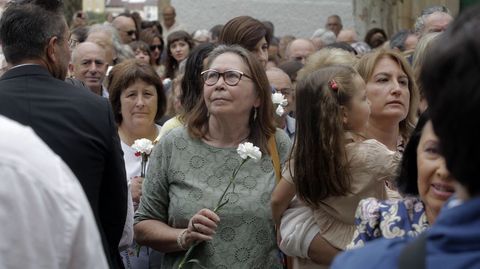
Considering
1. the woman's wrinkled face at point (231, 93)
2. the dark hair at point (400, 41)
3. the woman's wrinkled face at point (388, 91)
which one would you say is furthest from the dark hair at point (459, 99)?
the dark hair at point (400, 41)

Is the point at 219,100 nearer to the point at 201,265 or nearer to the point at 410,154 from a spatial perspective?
the point at 201,265

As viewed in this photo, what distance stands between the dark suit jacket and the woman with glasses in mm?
533

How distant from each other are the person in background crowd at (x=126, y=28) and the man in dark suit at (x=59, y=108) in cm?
833

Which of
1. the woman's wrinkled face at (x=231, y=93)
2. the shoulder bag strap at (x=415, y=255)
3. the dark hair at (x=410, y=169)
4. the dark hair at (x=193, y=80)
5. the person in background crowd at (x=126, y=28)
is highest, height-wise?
the shoulder bag strap at (x=415, y=255)

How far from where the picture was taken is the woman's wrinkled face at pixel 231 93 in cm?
535

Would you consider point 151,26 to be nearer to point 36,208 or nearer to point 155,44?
point 155,44

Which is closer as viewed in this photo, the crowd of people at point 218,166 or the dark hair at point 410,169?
the crowd of people at point 218,166

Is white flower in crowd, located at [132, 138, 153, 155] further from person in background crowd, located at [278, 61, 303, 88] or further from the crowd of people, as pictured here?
person in background crowd, located at [278, 61, 303, 88]

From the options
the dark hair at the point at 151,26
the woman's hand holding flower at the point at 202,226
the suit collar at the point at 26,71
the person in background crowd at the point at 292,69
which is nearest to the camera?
the suit collar at the point at 26,71

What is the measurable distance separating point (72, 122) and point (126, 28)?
8.85 meters

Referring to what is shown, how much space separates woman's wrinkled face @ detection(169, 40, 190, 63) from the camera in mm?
10742

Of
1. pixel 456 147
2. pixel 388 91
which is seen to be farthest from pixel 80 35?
pixel 456 147

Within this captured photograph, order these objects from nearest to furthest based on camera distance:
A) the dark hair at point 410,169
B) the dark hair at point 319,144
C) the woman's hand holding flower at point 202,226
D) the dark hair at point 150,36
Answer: the dark hair at point 410,169
the dark hair at point 319,144
the woman's hand holding flower at point 202,226
the dark hair at point 150,36

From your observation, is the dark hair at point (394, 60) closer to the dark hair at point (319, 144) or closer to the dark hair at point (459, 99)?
the dark hair at point (319, 144)
